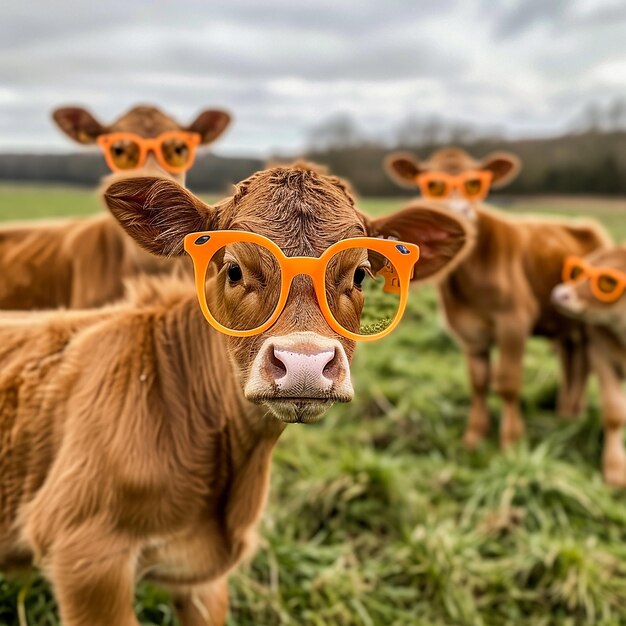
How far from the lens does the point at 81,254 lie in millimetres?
5984

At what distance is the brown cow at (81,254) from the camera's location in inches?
213

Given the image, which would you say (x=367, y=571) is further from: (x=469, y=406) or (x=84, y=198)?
(x=84, y=198)

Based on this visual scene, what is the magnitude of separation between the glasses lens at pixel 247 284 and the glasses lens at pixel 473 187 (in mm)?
4703

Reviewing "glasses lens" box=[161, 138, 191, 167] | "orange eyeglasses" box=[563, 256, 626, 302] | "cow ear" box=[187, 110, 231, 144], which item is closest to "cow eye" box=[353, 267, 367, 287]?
"glasses lens" box=[161, 138, 191, 167]

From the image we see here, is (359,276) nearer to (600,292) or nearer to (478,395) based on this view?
(600,292)

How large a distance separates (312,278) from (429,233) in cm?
72

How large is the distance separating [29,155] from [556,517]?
21.2m

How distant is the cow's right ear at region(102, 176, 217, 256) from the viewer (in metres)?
2.05

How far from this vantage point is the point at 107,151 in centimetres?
456

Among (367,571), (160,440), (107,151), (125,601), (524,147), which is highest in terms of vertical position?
(524,147)

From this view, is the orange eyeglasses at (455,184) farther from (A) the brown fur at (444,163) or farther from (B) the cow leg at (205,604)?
(B) the cow leg at (205,604)

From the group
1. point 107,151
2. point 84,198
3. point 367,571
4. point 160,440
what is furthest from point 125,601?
point 84,198

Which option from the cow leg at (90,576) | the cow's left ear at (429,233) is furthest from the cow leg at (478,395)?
the cow leg at (90,576)

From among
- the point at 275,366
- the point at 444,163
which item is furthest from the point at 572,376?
the point at 275,366
